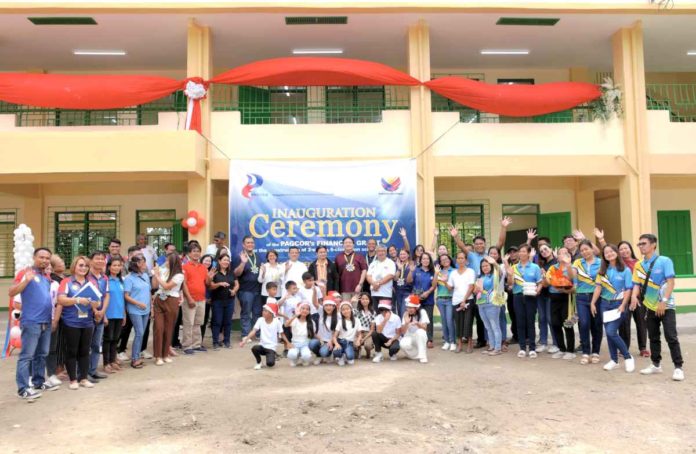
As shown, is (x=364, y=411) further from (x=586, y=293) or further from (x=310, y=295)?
(x=586, y=293)

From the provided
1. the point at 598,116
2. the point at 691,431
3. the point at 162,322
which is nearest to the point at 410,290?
the point at 162,322

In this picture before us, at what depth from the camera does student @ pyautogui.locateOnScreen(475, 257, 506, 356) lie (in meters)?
6.45

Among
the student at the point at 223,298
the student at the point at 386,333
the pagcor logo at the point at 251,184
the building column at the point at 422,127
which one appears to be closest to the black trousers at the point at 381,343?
the student at the point at 386,333

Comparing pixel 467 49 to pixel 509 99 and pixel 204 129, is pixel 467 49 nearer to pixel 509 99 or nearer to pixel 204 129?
pixel 509 99

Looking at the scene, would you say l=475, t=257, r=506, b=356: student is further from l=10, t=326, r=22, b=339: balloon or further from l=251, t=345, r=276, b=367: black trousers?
l=10, t=326, r=22, b=339: balloon

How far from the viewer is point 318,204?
890 centimetres

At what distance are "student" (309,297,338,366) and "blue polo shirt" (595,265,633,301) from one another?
3.04 m

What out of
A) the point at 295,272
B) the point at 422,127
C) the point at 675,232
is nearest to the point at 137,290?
the point at 295,272

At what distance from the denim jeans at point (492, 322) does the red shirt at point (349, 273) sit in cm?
188

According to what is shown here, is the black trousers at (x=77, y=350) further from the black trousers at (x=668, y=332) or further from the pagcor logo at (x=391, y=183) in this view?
the black trousers at (x=668, y=332)

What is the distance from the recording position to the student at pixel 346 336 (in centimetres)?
601

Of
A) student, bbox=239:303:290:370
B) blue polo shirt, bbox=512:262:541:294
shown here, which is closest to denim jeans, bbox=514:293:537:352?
blue polo shirt, bbox=512:262:541:294

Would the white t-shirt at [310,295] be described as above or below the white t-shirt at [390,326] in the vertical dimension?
above

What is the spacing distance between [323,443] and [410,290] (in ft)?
13.3
